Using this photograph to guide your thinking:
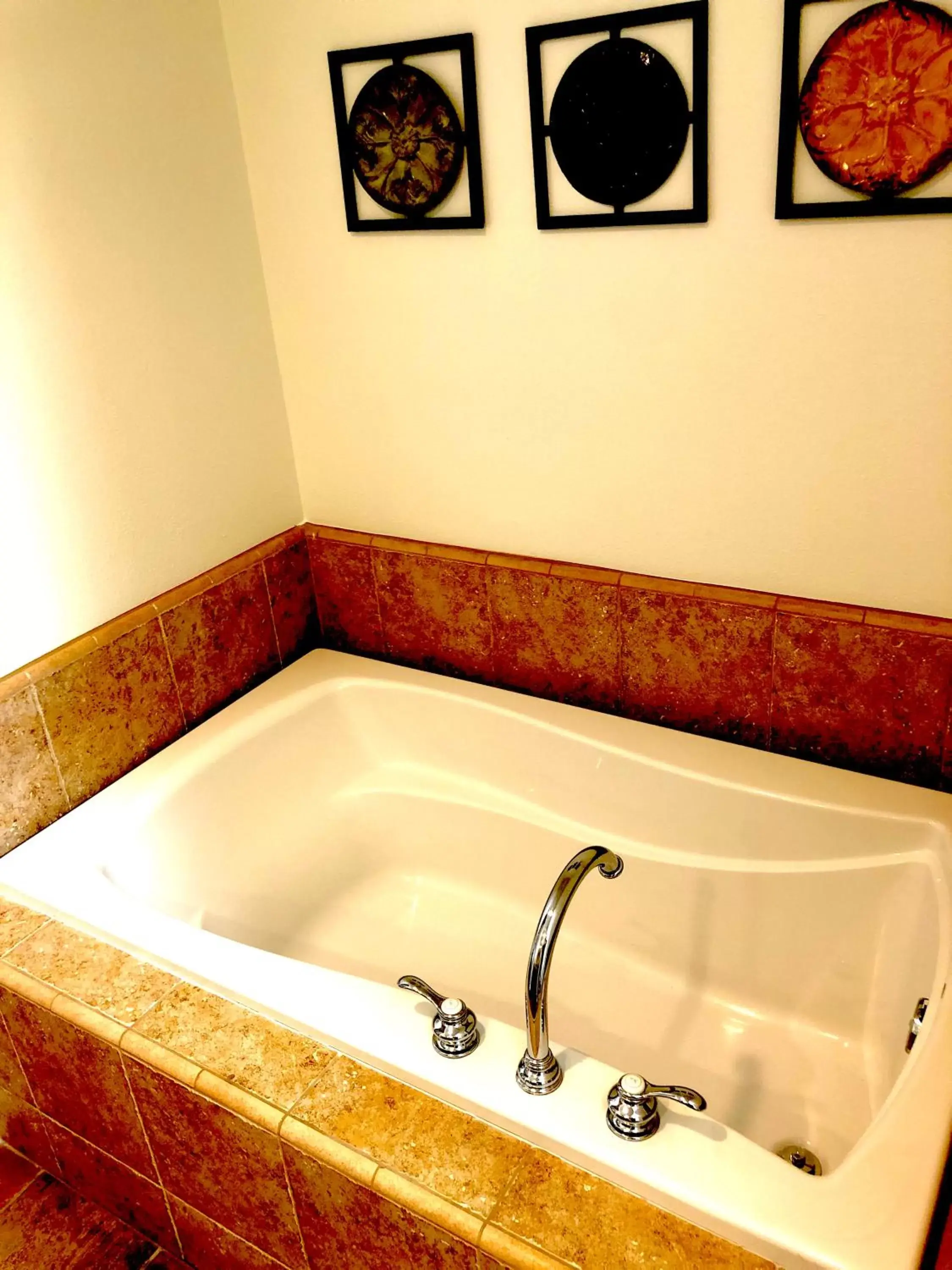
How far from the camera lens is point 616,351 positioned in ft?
6.07

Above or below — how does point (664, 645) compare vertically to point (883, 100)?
below

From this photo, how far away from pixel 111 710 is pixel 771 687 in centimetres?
125

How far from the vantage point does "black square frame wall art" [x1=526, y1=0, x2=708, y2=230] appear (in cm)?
160

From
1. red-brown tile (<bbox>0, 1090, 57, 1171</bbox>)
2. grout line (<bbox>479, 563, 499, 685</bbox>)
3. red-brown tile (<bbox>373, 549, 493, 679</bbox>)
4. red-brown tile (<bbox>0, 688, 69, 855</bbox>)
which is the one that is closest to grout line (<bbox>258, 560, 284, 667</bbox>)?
red-brown tile (<bbox>373, 549, 493, 679</bbox>)

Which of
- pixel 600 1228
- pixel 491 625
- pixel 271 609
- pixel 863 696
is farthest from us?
pixel 271 609

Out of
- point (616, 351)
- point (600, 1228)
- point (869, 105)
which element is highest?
point (869, 105)

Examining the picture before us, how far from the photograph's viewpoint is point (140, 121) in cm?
190

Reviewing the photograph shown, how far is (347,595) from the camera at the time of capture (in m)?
2.41

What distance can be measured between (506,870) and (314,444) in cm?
103

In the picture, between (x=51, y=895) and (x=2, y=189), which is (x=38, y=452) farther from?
(x=51, y=895)

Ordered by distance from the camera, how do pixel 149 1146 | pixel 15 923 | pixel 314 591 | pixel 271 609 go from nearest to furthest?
pixel 149 1146 < pixel 15 923 < pixel 271 609 < pixel 314 591

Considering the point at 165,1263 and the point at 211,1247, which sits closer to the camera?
the point at 211,1247

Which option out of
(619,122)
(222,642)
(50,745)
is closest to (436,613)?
(222,642)

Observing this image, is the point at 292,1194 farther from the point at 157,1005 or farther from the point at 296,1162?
the point at 157,1005
